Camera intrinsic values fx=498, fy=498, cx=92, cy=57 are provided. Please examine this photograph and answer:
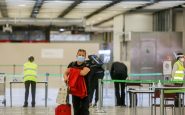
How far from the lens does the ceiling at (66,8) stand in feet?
73.8

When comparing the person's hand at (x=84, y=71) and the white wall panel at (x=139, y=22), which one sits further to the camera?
the white wall panel at (x=139, y=22)

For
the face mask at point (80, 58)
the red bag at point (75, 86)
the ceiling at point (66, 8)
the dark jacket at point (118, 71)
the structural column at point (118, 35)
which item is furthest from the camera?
the structural column at point (118, 35)

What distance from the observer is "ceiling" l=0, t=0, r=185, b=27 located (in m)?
22.5

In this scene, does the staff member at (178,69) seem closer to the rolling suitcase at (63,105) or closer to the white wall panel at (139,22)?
the rolling suitcase at (63,105)

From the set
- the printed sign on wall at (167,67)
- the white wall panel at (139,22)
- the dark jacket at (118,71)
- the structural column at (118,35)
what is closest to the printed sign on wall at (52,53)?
the structural column at (118,35)

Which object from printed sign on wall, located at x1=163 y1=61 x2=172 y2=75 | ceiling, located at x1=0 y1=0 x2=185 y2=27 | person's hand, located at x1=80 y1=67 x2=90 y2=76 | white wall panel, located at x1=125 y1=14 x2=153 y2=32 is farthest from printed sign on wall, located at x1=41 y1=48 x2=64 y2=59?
person's hand, located at x1=80 y1=67 x2=90 y2=76

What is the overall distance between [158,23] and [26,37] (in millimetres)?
12028

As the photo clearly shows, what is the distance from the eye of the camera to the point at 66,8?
25.4 meters

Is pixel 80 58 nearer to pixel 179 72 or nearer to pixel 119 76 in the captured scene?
pixel 179 72

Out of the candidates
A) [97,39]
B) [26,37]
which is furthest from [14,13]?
[97,39]

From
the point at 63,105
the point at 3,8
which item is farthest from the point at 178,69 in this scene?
the point at 3,8

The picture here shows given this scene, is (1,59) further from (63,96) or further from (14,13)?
(63,96)

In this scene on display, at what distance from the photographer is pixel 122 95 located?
16.0m

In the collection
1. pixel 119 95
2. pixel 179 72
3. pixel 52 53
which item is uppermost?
pixel 52 53
